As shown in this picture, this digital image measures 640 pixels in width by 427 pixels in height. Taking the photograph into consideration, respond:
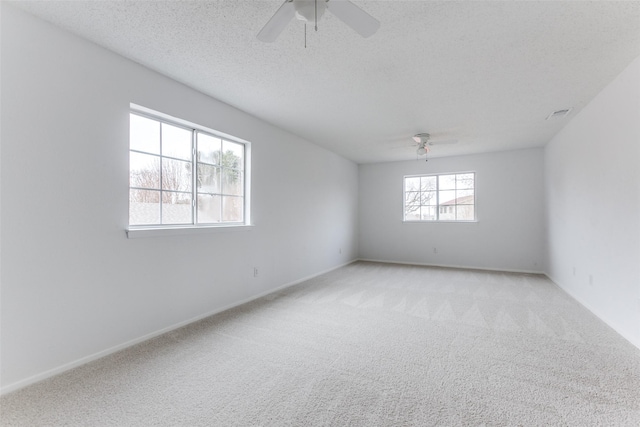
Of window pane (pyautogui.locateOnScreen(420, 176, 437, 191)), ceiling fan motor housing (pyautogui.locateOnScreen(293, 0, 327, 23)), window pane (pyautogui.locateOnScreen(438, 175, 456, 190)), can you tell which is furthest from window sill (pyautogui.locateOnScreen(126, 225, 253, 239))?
window pane (pyautogui.locateOnScreen(438, 175, 456, 190))

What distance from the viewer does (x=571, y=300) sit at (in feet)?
12.4

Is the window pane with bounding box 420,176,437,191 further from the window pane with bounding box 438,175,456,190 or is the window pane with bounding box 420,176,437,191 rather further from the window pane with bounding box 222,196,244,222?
the window pane with bounding box 222,196,244,222

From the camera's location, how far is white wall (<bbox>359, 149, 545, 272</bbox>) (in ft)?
18.5

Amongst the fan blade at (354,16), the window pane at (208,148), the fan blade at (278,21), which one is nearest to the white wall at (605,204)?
the fan blade at (354,16)

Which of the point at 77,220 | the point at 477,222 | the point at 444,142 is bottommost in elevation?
the point at 477,222

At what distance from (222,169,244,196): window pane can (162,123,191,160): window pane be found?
1.75 feet

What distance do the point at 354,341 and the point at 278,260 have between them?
203 centimetres

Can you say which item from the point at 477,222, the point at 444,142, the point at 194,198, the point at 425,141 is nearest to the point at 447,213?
the point at 477,222

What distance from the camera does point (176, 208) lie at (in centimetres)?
297

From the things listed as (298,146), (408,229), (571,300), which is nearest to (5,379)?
(298,146)

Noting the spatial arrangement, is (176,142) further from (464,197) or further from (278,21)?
(464,197)

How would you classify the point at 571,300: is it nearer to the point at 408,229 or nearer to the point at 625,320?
the point at 625,320

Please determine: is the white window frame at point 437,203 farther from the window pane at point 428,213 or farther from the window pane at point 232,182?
the window pane at point 232,182

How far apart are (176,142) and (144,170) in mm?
477
